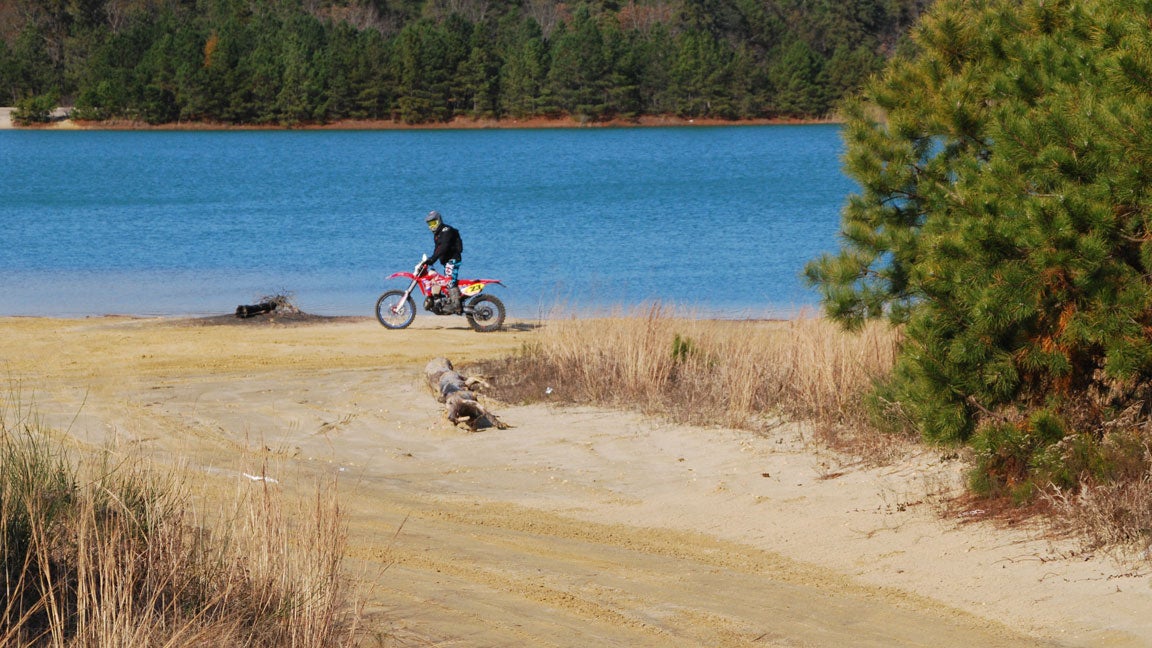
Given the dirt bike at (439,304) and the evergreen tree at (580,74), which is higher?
the evergreen tree at (580,74)

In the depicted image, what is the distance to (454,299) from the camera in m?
19.5

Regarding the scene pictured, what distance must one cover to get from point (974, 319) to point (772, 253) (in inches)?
1014

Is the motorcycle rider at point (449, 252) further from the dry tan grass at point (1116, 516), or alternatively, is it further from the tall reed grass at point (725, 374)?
the dry tan grass at point (1116, 516)

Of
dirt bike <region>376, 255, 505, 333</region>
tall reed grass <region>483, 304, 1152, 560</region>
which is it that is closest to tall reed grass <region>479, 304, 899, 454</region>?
tall reed grass <region>483, 304, 1152, 560</region>

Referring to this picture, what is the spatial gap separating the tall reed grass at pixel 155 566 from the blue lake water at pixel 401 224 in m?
5.03

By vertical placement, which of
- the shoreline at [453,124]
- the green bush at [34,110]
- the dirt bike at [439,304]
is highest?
the green bush at [34,110]

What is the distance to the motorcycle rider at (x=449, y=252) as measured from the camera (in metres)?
19.1

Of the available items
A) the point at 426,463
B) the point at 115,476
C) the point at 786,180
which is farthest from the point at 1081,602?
the point at 786,180

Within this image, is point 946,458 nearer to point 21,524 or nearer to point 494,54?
point 21,524

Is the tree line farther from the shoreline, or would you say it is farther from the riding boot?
the riding boot

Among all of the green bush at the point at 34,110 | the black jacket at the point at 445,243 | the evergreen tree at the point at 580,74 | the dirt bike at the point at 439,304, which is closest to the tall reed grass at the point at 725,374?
the black jacket at the point at 445,243

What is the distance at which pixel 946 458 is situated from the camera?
31.8ft

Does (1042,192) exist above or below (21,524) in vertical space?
above

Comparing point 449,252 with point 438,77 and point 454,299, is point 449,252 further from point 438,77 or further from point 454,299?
point 438,77
